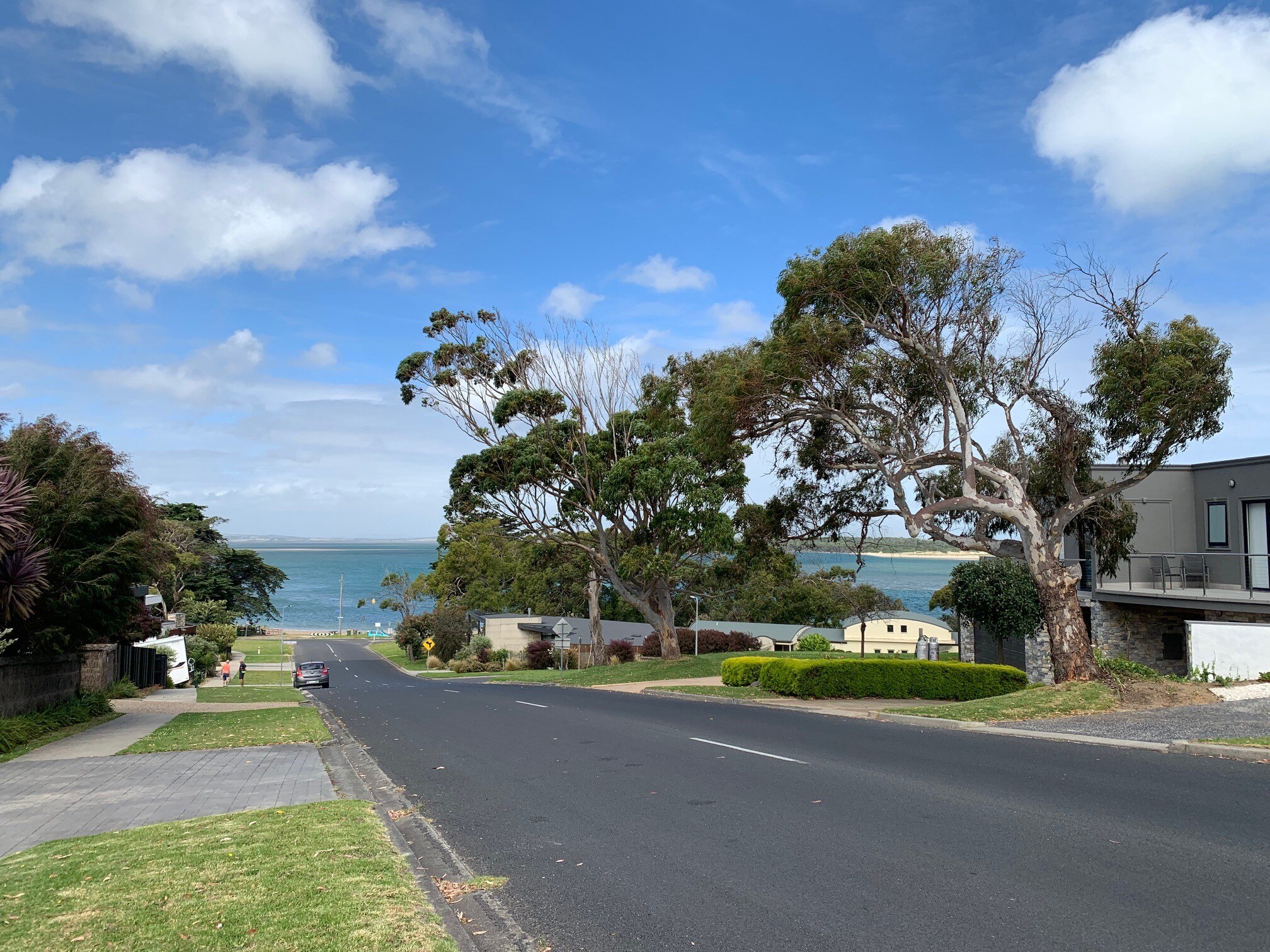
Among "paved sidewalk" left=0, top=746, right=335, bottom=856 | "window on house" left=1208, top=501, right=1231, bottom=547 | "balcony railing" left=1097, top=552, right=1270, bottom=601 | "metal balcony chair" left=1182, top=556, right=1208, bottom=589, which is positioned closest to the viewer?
"paved sidewalk" left=0, top=746, right=335, bottom=856

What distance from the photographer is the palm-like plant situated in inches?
579

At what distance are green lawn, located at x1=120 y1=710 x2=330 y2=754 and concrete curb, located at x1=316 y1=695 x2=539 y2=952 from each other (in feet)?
8.51

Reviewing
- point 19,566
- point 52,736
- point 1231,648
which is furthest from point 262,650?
point 1231,648

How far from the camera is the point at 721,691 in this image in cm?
2586

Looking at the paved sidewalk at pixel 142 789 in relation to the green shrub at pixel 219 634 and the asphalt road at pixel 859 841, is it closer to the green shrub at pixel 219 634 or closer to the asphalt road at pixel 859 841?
the asphalt road at pixel 859 841

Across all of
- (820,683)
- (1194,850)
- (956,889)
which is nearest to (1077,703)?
(820,683)

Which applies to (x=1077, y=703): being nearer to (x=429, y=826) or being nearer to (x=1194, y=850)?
(x=1194, y=850)

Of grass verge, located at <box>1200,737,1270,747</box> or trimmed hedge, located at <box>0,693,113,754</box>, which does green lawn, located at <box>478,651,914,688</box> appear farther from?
grass verge, located at <box>1200,737,1270,747</box>

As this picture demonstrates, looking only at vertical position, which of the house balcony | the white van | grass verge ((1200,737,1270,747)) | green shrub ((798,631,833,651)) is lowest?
green shrub ((798,631,833,651))

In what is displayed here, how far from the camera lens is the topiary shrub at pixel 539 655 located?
184 feet

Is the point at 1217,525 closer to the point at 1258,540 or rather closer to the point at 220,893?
the point at 1258,540

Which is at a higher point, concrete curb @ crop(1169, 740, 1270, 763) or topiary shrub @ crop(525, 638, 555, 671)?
concrete curb @ crop(1169, 740, 1270, 763)

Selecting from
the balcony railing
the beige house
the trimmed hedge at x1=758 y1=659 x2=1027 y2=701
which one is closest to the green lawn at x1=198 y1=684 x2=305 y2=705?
the trimmed hedge at x1=758 y1=659 x2=1027 y2=701

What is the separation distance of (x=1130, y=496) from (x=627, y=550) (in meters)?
17.9
